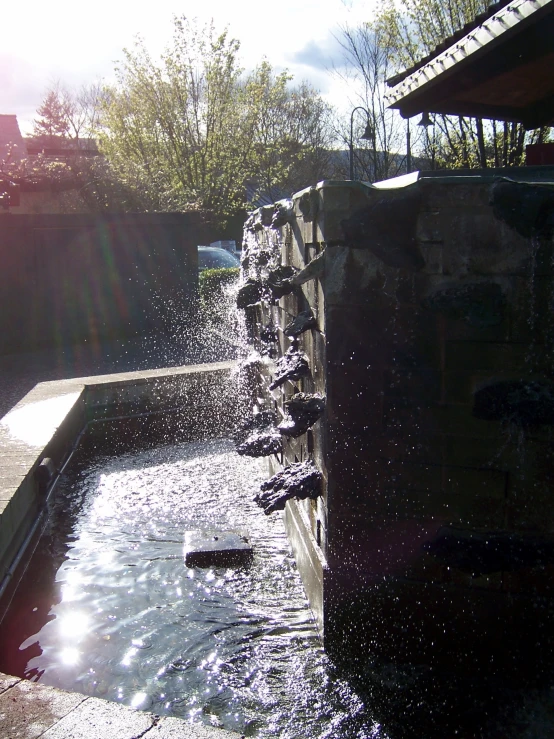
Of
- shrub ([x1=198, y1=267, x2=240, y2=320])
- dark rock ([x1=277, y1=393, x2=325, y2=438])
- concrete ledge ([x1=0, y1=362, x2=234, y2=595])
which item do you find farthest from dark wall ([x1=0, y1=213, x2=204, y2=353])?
dark rock ([x1=277, y1=393, x2=325, y2=438])

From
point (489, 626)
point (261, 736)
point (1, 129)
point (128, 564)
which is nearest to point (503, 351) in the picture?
point (489, 626)

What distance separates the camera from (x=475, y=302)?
264 cm

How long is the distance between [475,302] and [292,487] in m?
1.25

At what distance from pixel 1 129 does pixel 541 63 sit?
100 ft

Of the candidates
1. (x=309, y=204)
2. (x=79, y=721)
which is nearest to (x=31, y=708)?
(x=79, y=721)

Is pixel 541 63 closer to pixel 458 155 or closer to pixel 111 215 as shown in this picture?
pixel 111 215

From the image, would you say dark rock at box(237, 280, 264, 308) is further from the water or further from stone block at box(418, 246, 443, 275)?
stone block at box(418, 246, 443, 275)

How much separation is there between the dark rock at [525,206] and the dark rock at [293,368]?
4.18ft

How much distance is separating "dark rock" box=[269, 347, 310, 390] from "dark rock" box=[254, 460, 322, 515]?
1.47 ft

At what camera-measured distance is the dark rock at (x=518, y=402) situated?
260 cm

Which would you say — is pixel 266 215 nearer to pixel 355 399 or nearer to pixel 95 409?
pixel 95 409

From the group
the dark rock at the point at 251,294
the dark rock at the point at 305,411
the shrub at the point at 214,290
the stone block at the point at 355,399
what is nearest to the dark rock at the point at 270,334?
the dark rock at the point at 251,294

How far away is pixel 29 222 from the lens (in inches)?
493

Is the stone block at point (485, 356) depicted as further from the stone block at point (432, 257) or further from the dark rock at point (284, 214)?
the dark rock at point (284, 214)
